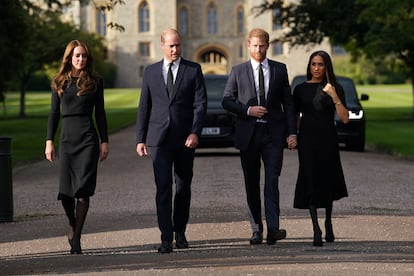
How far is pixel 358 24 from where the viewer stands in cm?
4531

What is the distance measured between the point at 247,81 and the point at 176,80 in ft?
2.42

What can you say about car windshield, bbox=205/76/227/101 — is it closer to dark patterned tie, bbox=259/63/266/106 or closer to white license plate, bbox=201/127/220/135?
white license plate, bbox=201/127/220/135

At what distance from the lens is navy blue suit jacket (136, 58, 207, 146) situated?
10227mm

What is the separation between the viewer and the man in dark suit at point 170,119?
402 inches

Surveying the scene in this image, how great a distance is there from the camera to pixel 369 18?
135 feet

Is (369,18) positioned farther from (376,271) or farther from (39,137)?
(376,271)

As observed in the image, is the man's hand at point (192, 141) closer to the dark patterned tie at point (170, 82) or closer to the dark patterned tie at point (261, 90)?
the dark patterned tie at point (170, 82)

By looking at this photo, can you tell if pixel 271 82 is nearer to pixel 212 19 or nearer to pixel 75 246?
pixel 75 246

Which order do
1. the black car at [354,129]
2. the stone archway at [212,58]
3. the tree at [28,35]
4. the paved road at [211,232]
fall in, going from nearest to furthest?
the paved road at [211,232], the black car at [354,129], the tree at [28,35], the stone archway at [212,58]

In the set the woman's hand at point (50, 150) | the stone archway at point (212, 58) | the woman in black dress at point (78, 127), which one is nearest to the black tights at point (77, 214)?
the woman in black dress at point (78, 127)

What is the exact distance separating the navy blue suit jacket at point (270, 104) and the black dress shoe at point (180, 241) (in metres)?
0.95

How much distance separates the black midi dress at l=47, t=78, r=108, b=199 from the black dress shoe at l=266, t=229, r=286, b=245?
1.55 metres

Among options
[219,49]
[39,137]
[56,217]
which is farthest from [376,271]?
[219,49]

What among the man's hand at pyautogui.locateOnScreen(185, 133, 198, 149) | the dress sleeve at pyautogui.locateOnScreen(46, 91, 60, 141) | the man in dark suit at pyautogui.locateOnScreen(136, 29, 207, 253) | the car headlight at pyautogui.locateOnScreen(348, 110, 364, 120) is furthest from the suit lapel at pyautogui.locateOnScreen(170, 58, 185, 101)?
the car headlight at pyautogui.locateOnScreen(348, 110, 364, 120)
